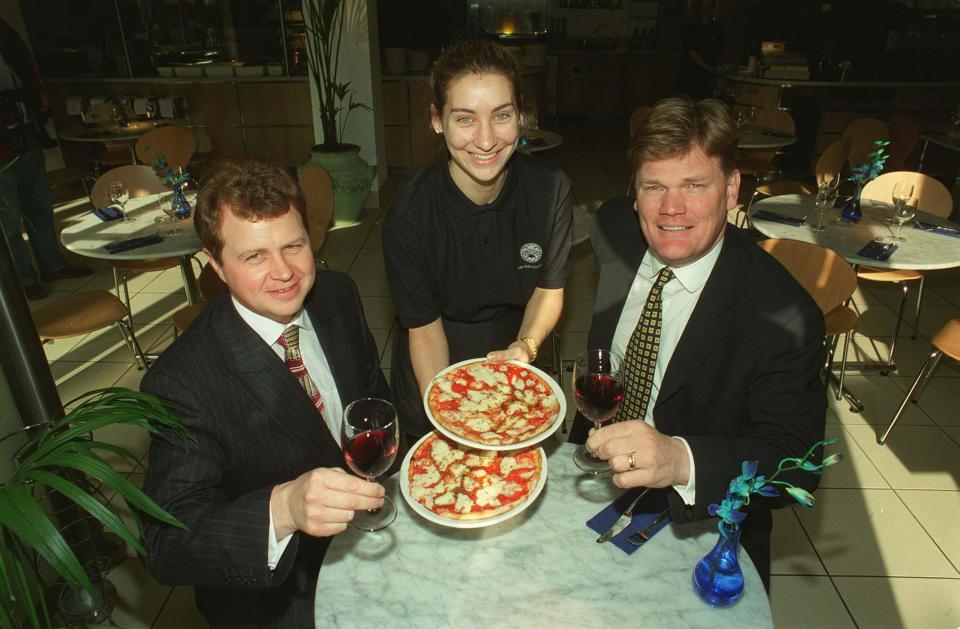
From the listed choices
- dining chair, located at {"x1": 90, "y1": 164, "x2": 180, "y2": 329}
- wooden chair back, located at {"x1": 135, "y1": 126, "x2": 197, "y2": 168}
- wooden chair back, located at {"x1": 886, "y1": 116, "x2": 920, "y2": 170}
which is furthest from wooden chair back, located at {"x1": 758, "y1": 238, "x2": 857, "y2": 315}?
wooden chair back, located at {"x1": 135, "y1": 126, "x2": 197, "y2": 168}

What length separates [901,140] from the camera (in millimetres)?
6102

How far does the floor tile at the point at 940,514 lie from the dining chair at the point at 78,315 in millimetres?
4081

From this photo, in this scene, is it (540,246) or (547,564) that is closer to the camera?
(547,564)

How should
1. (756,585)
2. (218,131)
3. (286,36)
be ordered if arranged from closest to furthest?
(756,585), (218,131), (286,36)

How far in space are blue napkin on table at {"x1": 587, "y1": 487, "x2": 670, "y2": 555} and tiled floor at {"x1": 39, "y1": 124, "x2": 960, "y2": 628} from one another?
1151 millimetres

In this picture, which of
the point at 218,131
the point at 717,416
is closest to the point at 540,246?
the point at 717,416

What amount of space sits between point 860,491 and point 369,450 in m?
2.68

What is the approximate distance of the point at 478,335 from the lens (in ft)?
7.37

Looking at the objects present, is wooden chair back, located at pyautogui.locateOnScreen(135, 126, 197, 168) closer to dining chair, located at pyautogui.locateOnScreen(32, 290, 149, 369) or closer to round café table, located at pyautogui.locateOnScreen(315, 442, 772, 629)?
dining chair, located at pyautogui.locateOnScreen(32, 290, 149, 369)

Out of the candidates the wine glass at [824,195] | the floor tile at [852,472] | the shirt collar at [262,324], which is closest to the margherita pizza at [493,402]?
the shirt collar at [262,324]

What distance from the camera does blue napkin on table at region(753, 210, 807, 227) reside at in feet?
11.7

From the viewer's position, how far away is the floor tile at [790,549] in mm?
2516

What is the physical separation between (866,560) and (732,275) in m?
1.70

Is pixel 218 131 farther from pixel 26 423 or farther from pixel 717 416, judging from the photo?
pixel 717 416
